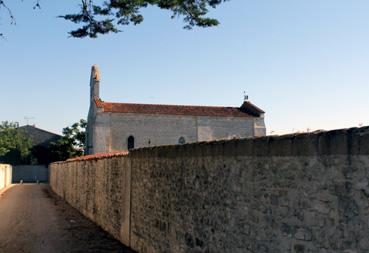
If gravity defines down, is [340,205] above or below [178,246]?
above

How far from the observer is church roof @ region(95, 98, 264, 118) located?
5200 cm

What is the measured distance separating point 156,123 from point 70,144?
19.1m

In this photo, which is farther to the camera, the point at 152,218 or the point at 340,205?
the point at 152,218

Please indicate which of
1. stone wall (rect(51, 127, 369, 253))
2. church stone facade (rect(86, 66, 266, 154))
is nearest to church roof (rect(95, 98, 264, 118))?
church stone facade (rect(86, 66, 266, 154))

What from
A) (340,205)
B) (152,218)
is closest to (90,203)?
(152,218)

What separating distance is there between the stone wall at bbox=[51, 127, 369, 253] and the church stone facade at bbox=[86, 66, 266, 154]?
3985 centimetres

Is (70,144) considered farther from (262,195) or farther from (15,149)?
(262,195)

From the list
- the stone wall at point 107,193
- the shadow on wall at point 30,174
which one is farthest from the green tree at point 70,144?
the stone wall at point 107,193

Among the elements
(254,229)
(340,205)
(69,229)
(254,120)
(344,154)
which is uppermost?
(254,120)

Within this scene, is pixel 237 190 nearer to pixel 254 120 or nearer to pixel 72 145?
pixel 254 120

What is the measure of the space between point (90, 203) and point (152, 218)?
9192 millimetres

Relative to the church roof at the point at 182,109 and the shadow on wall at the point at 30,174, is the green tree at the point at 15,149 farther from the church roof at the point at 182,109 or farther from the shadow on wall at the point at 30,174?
the church roof at the point at 182,109

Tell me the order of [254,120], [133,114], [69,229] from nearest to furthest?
[69,229] → [133,114] → [254,120]

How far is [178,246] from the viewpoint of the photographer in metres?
9.32
